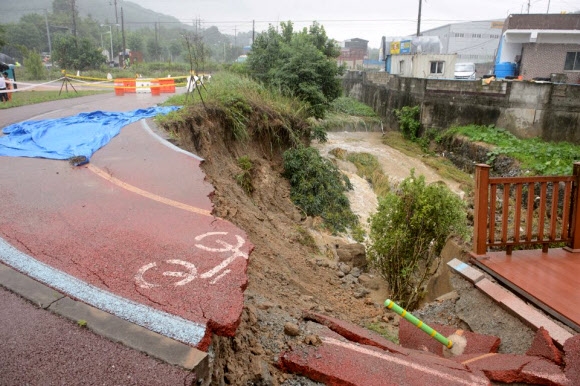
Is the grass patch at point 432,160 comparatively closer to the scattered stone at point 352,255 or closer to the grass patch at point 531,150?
the grass patch at point 531,150

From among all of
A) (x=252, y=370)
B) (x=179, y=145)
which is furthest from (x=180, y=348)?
(x=179, y=145)

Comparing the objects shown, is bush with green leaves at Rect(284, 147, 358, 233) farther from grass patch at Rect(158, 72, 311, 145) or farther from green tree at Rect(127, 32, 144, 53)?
green tree at Rect(127, 32, 144, 53)

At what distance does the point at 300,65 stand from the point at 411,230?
11415mm

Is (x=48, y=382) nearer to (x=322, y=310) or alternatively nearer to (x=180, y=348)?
(x=180, y=348)

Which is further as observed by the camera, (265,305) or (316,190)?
(316,190)

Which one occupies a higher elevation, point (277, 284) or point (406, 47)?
point (406, 47)

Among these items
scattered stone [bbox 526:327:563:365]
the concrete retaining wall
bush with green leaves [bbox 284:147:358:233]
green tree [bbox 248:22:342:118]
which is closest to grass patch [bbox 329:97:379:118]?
the concrete retaining wall

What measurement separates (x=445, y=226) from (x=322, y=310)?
11.8 ft

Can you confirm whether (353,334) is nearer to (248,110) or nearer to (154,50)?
(248,110)

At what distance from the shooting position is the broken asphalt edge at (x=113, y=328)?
2.69m

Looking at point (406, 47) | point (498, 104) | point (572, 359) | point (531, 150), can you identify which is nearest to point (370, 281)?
point (572, 359)

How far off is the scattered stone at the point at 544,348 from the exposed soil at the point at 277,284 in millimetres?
287

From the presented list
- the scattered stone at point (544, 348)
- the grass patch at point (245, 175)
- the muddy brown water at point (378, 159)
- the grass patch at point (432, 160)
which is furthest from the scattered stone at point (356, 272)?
the grass patch at point (432, 160)

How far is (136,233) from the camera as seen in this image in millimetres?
4531
